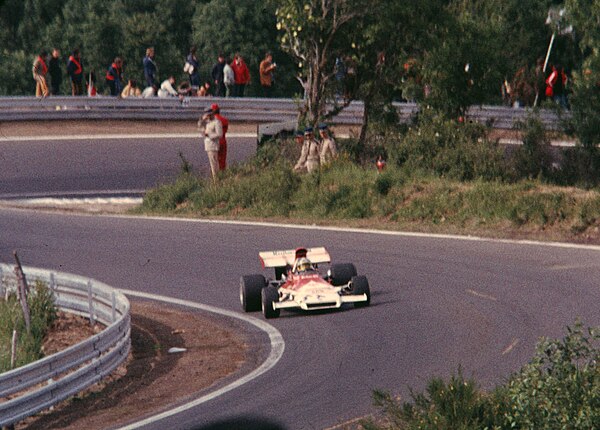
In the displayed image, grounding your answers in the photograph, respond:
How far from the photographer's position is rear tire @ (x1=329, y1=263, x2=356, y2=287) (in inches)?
738

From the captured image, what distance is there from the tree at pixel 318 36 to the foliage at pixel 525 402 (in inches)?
722

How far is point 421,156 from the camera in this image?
2872 centimetres

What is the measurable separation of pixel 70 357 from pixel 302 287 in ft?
15.6

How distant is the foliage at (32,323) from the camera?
15820 millimetres

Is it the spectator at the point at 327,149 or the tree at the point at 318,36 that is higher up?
the tree at the point at 318,36

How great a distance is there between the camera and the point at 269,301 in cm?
1786

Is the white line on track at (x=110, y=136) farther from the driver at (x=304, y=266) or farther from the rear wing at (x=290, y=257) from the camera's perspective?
the driver at (x=304, y=266)

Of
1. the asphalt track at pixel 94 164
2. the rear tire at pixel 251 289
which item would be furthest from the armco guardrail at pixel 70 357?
the asphalt track at pixel 94 164

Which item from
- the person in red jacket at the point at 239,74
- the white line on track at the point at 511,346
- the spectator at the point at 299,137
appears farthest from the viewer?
the person in red jacket at the point at 239,74

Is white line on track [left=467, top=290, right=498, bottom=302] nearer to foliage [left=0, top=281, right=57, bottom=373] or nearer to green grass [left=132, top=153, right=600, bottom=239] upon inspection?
green grass [left=132, top=153, right=600, bottom=239]

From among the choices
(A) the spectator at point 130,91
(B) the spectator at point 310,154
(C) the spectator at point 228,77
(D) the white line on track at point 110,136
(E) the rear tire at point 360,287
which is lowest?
(E) the rear tire at point 360,287

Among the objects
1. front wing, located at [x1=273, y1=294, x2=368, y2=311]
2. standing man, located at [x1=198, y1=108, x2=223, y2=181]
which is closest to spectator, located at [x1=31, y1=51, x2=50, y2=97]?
standing man, located at [x1=198, y1=108, x2=223, y2=181]

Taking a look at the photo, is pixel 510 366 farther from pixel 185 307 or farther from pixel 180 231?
pixel 180 231

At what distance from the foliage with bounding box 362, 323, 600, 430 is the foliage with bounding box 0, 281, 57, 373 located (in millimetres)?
5597
